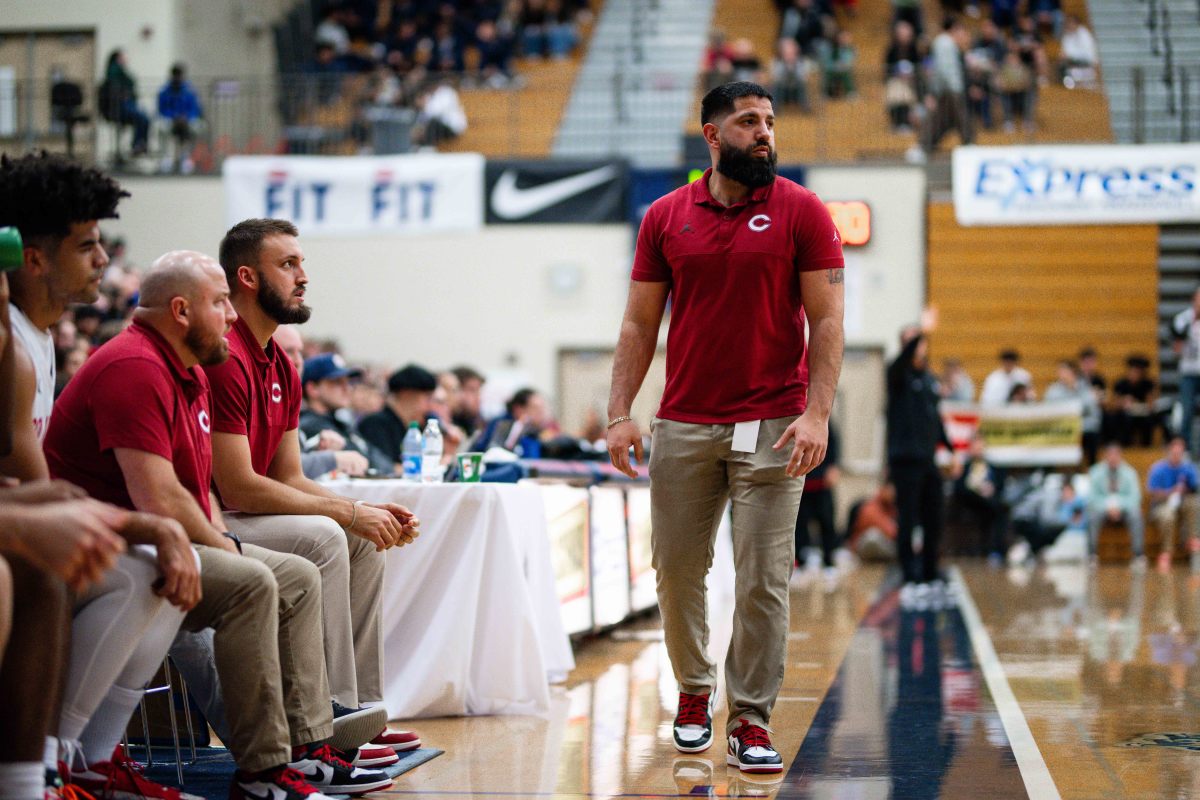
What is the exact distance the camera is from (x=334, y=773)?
408cm

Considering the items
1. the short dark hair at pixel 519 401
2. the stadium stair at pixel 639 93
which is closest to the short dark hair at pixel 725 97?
the short dark hair at pixel 519 401

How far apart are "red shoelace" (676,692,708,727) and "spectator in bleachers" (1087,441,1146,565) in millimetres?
11404

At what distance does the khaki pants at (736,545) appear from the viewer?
14.7 feet

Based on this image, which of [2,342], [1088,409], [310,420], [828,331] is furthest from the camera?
[1088,409]

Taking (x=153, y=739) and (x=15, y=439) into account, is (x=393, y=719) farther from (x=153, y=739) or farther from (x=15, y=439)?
(x=15, y=439)

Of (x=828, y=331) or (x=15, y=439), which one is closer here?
(x=15, y=439)

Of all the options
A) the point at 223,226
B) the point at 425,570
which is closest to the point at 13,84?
the point at 223,226

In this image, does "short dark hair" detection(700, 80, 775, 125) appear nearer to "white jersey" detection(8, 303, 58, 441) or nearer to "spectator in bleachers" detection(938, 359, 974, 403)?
"white jersey" detection(8, 303, 58, 441)

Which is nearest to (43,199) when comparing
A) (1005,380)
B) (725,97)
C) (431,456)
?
(725,97)

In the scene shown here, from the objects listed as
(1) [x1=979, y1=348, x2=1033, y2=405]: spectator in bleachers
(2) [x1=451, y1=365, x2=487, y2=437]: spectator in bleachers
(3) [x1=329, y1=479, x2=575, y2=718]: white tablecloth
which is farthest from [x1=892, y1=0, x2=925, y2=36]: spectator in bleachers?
(3) [x1=329, y1=479, x2=575, y2=718]: white tablecloth

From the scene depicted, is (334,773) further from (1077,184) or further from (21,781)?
(1077,184)

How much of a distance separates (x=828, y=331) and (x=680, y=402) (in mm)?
500

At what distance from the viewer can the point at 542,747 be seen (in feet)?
15.9

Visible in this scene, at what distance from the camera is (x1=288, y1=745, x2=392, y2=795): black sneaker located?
A: 3.96 meters
